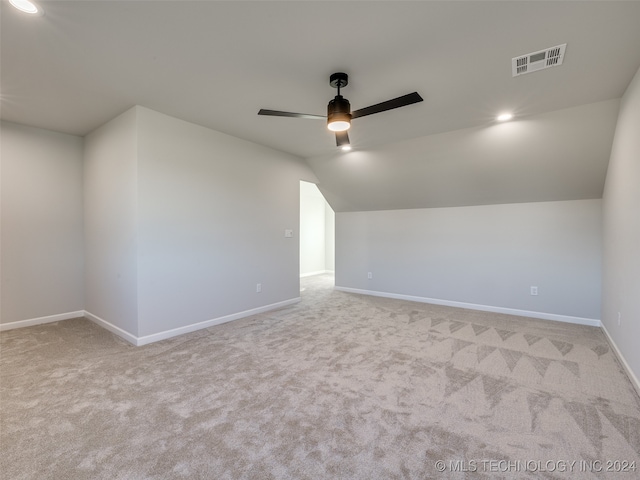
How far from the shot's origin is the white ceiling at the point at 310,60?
6.06ft

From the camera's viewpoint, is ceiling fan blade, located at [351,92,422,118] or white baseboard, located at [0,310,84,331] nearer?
ceiling fan blade, located at [351,92,422,118]

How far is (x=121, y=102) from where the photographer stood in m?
3.12

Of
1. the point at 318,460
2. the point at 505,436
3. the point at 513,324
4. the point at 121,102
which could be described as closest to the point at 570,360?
the point at 513,324

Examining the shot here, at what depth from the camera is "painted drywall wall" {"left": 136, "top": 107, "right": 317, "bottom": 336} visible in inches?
130

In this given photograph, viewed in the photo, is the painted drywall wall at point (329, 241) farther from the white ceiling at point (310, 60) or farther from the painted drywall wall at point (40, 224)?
the painted drywall wall at point (40, 224)

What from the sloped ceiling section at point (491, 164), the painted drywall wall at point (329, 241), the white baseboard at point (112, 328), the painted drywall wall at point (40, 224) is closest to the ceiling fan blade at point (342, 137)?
the sloped ceiling section at point (491, 164)

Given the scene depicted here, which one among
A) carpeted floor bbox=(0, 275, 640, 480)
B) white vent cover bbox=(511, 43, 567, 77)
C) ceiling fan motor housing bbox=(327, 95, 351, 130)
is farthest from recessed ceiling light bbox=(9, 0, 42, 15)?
white vent cover bbox=(511, 43, 567, 77)

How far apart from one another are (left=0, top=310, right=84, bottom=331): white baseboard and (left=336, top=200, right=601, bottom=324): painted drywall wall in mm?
4630

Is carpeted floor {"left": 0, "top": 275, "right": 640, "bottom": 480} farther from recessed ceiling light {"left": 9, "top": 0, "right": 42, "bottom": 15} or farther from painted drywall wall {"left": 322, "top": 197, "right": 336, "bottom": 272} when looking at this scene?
painted drywall wall {"left": 322, "top": 197, "right": 336, "bottom": 272}

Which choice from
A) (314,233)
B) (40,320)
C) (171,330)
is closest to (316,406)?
(171,330)

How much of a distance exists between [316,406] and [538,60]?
10.2 feet

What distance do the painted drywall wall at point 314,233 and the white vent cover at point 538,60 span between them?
19.3ft

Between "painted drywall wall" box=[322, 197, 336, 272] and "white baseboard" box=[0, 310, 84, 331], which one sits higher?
"painted drywall wall" box=[322, 197, 336, 272]

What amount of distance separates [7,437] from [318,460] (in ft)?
6.18
